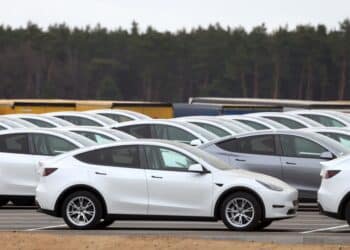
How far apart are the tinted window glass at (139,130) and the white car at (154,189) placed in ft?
28.8

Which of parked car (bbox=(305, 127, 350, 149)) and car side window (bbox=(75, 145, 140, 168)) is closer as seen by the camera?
car side window (bbox=(75, 145, 140, 168))

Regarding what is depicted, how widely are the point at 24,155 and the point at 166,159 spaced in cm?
461

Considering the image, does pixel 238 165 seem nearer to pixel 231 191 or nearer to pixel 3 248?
pixel 231 191

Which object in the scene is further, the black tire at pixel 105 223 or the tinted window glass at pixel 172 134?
the tinted window glass at pixel 172 134

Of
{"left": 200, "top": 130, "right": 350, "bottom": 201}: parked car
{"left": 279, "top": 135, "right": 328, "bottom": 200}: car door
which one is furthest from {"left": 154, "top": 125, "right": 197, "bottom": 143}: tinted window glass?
{"left": 279, "top": 135, "right": 328, "bottom": 200}: car door

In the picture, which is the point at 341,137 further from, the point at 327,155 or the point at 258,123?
the point at 258,123

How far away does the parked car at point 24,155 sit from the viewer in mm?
22047

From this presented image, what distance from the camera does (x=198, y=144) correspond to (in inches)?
989

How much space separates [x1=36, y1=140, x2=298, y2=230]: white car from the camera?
1789cm

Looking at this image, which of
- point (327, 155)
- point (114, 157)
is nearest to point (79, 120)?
point (327, 155)

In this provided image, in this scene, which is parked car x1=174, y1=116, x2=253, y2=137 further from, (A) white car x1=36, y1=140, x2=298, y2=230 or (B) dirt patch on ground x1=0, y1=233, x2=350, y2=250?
(B) dirt patch on ground x1=0, y1=233, x2=350, y2=250

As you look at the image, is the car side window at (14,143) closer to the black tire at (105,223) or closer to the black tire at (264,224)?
the black tire at (105,223)

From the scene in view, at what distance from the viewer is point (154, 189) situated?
18156 mm

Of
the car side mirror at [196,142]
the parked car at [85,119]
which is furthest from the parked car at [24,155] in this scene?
the parked car at [85,119]
